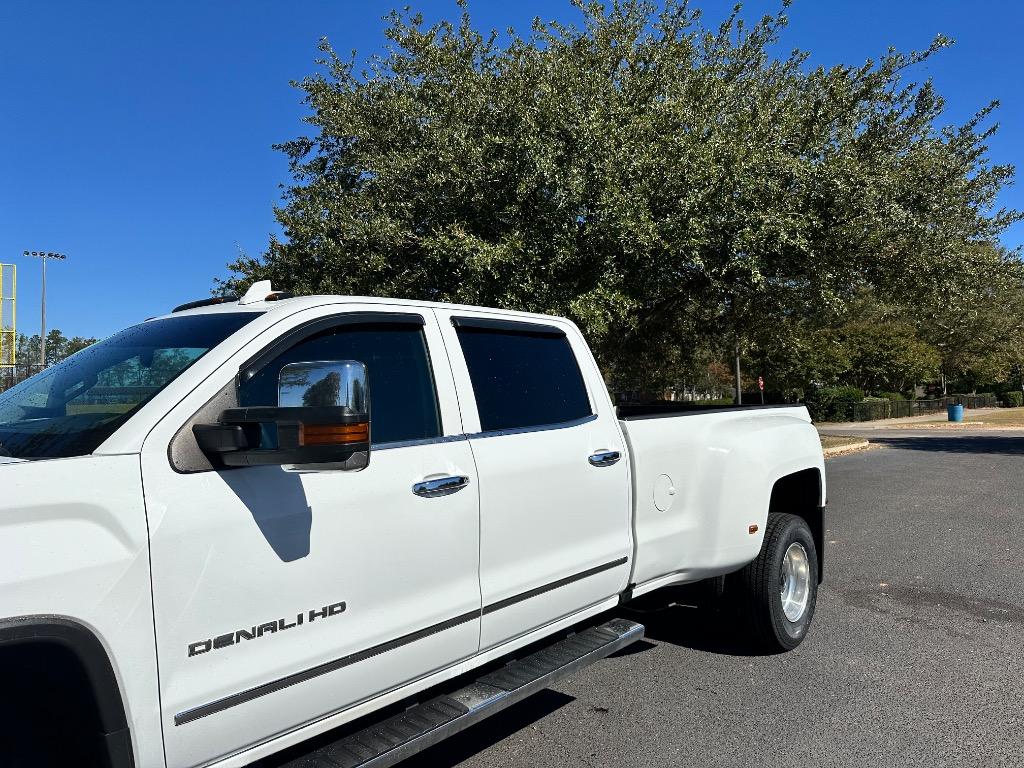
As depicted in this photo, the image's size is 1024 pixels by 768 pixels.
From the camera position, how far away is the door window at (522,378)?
129 inches

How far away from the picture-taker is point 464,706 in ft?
9.25

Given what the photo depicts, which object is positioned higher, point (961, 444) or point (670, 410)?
point (670, 410)

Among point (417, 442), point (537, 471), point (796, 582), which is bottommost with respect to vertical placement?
point (796, 582)

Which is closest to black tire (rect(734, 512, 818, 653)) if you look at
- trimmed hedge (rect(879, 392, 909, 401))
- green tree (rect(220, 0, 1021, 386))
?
green tree (rect(220, 0, 1021, 386))

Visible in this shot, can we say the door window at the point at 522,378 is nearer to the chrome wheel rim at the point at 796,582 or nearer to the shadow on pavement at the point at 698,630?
the shadow on pavement at the point at 698,630

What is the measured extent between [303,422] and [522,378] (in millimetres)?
1606

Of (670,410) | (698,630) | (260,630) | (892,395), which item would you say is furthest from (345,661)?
(892,395)

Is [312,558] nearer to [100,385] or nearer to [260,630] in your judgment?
[260,630]

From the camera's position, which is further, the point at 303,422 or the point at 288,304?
the point at 288,304

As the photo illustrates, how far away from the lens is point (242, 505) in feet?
7.25

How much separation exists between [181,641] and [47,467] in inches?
22.1

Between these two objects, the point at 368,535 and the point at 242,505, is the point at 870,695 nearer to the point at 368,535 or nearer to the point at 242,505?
the point at 368,535

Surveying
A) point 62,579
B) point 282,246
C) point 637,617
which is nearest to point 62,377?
point 62,579

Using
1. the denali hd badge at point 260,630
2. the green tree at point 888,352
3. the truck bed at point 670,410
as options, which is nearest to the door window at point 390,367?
the denali hd badge at point 260,630
